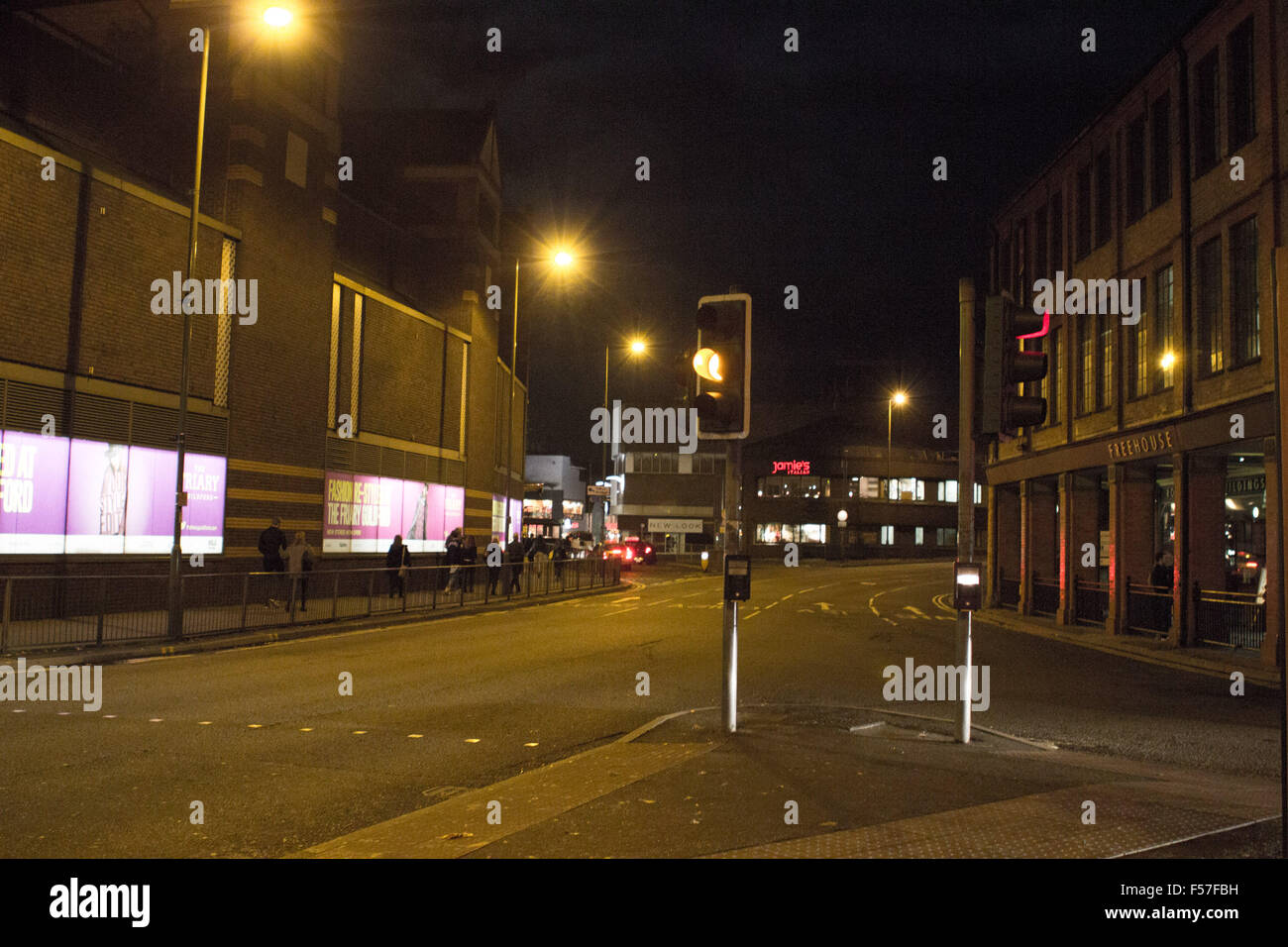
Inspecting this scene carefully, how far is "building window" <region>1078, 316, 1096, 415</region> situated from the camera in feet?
87.7

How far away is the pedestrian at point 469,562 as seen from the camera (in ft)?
87.1

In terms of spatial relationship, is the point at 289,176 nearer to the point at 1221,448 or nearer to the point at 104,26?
the point at 104,26

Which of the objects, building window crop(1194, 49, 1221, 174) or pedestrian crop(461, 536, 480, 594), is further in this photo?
pedestrian crop(461, 536, 480, 594)

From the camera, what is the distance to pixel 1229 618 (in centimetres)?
1933

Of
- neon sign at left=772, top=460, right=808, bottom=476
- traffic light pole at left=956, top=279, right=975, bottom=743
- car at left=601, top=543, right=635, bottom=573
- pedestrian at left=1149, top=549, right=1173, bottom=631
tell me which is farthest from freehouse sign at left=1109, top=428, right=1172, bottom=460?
neon sign at left=772, top=460, right=808, bottom=476

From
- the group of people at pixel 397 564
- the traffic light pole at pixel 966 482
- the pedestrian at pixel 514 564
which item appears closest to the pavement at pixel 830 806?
the traffic light pole at pixel 966 482

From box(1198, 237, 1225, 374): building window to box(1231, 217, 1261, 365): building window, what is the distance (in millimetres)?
711

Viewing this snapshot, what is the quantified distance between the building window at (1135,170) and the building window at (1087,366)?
10.1 ft

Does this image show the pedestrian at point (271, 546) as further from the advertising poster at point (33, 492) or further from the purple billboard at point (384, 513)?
the purple billboard at point (384, 513)

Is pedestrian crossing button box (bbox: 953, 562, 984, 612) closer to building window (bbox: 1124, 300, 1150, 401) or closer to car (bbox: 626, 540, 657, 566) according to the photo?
building window (bbox: 1124, 300, 1150, 401)

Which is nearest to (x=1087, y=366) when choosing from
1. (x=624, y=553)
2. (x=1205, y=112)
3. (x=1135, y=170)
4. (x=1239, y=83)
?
(x=1135, y=170)

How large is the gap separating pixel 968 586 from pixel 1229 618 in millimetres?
13309

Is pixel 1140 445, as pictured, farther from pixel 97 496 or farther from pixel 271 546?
pixel 97 496
